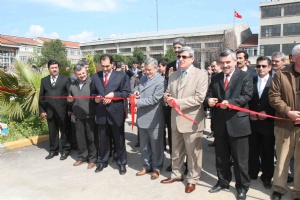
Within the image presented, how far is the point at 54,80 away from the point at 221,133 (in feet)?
12.5

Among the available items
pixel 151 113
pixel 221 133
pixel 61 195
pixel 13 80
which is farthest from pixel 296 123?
→ pixel 13 80

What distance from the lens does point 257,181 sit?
4.54 metres

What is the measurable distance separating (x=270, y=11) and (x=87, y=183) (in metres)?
52.1

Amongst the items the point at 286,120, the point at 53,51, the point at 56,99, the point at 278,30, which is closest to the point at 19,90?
the point at 56,99

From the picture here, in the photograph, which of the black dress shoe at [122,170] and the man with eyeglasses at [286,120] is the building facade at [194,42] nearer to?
the black dress shoe at [122,170]

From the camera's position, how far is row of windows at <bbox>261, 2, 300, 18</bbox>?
4582 cm

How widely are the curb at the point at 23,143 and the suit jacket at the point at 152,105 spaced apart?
11.6 feet

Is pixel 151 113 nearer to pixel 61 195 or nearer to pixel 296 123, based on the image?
pixel 61 195

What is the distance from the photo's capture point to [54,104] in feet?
19.3

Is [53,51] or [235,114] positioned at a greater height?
[53,51]

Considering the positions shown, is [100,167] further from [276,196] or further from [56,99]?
[276,196]

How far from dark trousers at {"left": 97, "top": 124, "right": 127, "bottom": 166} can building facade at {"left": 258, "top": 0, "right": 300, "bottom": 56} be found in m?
46.8

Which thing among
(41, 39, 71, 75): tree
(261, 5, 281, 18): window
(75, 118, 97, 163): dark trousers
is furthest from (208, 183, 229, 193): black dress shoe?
(41, 39, 71, 75): tree

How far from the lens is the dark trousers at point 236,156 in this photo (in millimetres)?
3932
